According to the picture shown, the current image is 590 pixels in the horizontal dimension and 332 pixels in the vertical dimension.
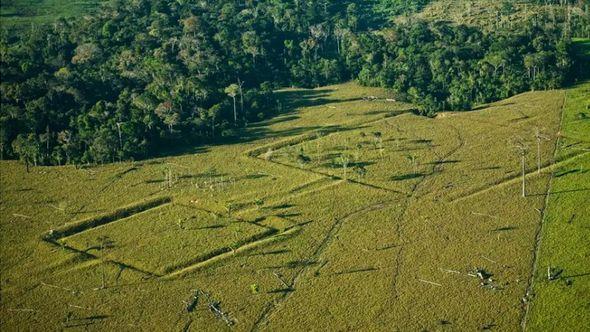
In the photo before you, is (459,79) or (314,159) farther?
(459,79)

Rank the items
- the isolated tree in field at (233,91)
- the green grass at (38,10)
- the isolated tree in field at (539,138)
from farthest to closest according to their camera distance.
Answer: the green grass at (38,10)
the isolated tree in field at (233,91)
the isolated tree in field at (539,138)

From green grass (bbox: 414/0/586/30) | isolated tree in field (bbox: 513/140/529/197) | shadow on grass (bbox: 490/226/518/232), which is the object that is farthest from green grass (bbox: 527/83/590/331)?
green grass (bbox: 414/0/586/30)

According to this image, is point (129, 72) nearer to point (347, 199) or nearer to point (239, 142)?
point (239, 142)

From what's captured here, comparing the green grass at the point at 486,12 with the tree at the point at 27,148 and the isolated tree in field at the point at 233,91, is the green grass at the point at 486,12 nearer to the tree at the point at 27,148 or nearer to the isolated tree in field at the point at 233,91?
the isolated tree in field at the point at 233,91

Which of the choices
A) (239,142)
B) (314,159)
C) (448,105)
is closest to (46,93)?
(239,142)

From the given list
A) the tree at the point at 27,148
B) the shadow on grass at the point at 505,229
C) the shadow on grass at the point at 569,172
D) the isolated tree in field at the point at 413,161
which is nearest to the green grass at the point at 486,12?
the isolated tree in field at the point at 413,161

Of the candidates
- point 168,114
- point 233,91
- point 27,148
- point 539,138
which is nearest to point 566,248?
point 539,138
